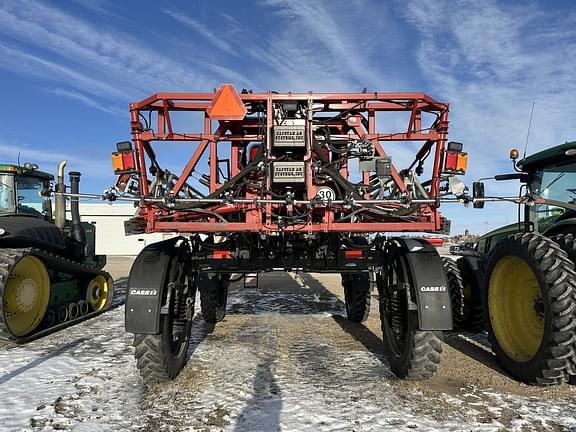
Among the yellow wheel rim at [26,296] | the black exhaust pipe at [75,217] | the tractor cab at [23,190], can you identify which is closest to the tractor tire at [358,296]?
the yellow wheel rim at [26,296]

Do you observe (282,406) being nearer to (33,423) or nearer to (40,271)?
(33,423)

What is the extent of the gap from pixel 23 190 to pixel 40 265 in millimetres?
1827

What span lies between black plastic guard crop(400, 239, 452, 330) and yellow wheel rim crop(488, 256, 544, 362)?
98cm

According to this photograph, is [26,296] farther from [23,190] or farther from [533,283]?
[533,283]

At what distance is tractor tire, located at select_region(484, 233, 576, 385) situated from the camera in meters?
4.05

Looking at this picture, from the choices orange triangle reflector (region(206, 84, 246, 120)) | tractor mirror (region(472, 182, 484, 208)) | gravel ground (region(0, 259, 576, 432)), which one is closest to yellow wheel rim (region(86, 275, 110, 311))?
gravel ground (region(0, 259, 576, 432))

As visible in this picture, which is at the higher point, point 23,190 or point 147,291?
point 23,190

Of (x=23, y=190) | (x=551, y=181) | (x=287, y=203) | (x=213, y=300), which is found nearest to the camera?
(x=287, y=203)

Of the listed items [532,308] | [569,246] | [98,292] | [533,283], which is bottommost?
[98,292]

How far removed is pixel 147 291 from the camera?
4328 millimetres

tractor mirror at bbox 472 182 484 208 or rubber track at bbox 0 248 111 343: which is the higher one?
tractor mirror at bbox 472 182 484 208

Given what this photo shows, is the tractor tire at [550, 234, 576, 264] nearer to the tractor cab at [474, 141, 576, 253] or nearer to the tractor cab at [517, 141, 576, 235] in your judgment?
the tractor cab at [474, 141, 576, 253]

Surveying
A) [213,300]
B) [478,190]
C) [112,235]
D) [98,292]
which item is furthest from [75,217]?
[112,235]

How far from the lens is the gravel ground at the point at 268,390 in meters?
3.55
